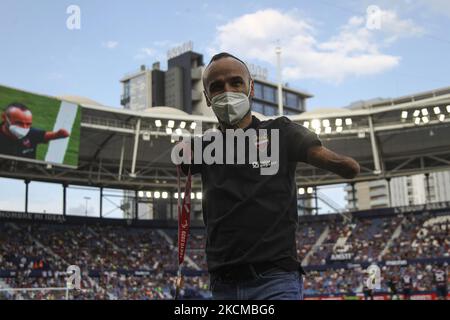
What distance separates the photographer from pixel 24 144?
105 feet

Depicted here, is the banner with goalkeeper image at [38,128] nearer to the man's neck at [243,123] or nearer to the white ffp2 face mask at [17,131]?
the white ffp2 face mask at [17,131]

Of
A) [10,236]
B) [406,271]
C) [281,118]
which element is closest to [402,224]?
[406,271]

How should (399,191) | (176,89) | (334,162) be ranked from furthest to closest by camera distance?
1. (399,191)
2. (176,89)
3. (334,162)

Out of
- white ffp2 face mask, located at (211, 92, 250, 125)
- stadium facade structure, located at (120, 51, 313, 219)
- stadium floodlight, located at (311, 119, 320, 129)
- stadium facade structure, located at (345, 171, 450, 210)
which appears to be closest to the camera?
white ffp2 face mask, located at (211, 92, 250, 125)

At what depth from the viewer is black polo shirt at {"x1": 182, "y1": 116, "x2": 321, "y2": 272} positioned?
279 centimetres

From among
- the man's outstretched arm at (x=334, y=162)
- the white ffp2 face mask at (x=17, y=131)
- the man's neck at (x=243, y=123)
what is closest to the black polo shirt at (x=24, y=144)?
the white ffp2 face mask at (x=17, y=131)

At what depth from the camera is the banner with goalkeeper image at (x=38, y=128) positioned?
103 ft

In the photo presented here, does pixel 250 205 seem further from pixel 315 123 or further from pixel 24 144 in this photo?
pixel 315 123

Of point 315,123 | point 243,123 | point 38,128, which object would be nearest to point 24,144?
point 38,128

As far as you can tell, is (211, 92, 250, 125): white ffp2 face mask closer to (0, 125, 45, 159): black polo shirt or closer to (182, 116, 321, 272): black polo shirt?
(182, 116, 321, 272): black polo shirt

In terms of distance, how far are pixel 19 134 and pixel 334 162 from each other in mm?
31343

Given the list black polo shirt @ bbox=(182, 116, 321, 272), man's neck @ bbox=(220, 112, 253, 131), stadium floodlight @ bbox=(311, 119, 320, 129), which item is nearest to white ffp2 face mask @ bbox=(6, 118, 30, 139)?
stadium floodlight @ bbox=(311, 119, 320, 129)

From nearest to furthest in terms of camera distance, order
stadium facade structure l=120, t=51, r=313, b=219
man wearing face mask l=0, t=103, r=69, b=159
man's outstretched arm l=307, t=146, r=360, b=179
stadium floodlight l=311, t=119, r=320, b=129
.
Answer: man's outstretched arm l=307, t=146, r=360, b=179
man wearing face mask l=0, t=103, r=69, b=159
stadium floodlight l=311, t=119, r=320, b=129
stadium facade structure l=120, t=51, r=313, b=219
